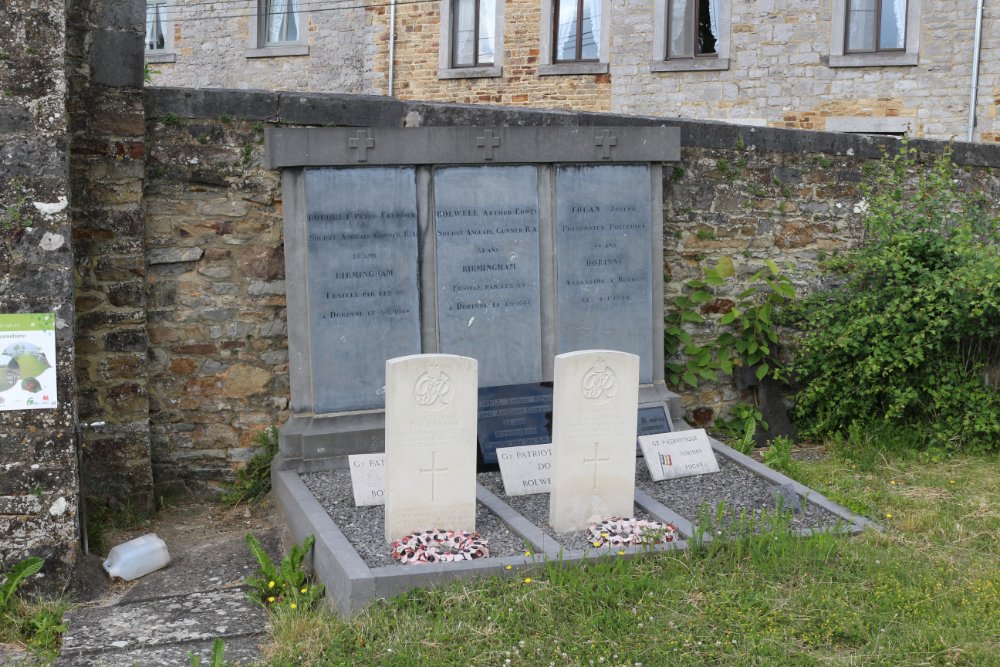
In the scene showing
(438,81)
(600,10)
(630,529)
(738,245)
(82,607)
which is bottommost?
(82,607)

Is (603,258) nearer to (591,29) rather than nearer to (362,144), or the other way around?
(362,144)

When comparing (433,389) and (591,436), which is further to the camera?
(591,436)

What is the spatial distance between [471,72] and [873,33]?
542 cm

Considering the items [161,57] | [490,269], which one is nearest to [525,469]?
[490,269]

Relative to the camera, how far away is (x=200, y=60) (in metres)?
16.5

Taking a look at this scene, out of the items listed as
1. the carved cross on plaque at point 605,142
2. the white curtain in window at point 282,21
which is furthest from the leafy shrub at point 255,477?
the white curtain in window at point 282,21

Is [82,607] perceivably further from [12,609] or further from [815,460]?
[815,460]

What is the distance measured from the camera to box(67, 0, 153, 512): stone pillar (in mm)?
5559

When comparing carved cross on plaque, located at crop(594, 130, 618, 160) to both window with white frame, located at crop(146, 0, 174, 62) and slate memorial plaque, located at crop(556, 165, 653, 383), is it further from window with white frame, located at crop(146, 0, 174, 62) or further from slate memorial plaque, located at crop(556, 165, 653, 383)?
window with white frame, located at crop(146, 0, 174, 62)

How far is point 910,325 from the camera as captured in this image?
252 inches

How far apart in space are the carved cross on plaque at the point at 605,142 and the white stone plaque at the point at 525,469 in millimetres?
1921

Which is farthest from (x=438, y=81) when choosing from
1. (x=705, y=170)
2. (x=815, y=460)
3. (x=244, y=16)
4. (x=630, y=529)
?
(x=630, y=529)

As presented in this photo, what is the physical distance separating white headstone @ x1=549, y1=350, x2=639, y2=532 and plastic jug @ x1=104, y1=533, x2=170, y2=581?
6.49ft

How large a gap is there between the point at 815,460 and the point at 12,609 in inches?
181
